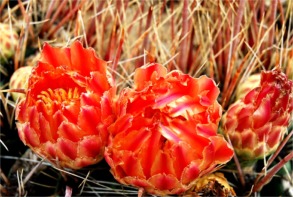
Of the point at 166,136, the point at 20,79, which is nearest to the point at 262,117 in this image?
the point at 166,136

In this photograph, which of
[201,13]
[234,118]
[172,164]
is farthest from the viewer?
[201,13]

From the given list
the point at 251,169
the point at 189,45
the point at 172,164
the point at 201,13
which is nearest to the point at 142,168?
the point at 172,164

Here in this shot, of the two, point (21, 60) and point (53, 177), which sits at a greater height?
point (21, 60)

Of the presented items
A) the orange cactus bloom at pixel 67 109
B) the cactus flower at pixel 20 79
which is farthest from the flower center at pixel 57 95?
the cactus flower at pixel 20 79

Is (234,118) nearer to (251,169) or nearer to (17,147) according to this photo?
(251,169)

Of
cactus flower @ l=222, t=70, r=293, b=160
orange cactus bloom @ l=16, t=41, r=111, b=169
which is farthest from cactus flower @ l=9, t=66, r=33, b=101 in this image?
cactus flower @ l=222, t=70, r=293, b=160

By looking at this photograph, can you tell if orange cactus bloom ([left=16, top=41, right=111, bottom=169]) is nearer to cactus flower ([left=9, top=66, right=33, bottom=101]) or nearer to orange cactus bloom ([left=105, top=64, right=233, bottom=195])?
orange cactus bloom ([left=105, top=64, right=233, bottom=195])

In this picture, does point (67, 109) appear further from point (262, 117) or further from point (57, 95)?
point (262, 117)
